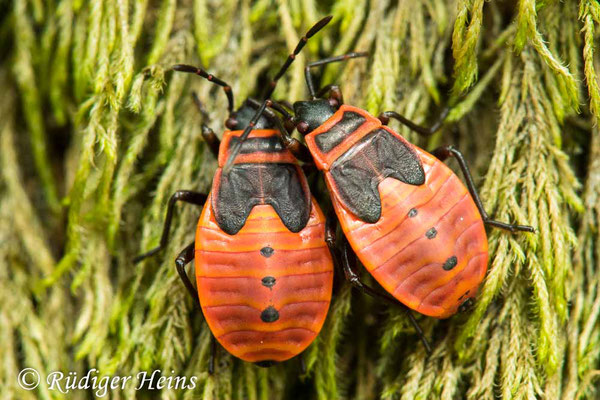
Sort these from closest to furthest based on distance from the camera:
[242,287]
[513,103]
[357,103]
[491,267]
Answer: [242,287], [491,267], [513,103], [357,103]

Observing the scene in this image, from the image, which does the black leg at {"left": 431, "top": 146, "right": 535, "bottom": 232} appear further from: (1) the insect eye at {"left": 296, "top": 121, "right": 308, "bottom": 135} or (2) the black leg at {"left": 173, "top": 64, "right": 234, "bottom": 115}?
(2) the black leg at {"left": 173, "top": 64, "right": 234, "bottom": 115}

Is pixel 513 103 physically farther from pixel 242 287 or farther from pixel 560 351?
pixel 242 287

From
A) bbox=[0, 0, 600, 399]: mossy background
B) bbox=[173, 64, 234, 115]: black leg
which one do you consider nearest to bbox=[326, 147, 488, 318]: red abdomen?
bbox=[0, 0, 600, 399]: mossy background

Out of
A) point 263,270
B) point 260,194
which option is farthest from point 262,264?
point 260,194

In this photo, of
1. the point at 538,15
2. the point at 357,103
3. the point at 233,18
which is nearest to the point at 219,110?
the point at 233,18

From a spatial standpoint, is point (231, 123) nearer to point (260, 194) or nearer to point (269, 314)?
point (260, 194)

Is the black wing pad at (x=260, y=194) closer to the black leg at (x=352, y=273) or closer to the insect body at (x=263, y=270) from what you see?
the insect body at (x=263, y=270)
